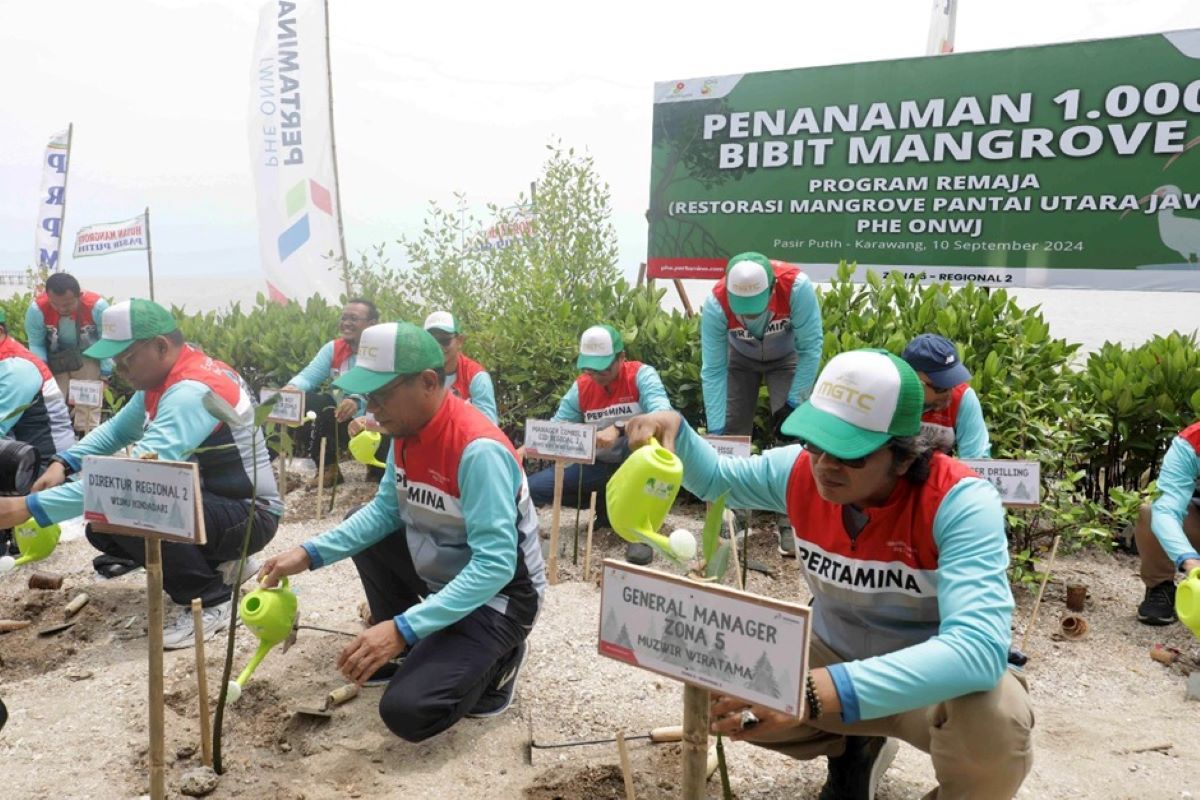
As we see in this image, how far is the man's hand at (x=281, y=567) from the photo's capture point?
8.13 feet

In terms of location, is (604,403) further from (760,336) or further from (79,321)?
(79,321)

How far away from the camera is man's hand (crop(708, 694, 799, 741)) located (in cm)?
148

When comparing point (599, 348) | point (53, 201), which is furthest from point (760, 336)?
point (53, 201)

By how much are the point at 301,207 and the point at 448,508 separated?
9010 millimetres

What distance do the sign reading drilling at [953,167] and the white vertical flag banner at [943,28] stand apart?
1.63 ft

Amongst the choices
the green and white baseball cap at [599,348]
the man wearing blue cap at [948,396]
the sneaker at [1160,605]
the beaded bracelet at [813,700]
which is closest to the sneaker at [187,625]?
the green and white baseball cap at [599,348]

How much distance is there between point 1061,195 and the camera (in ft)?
21.8

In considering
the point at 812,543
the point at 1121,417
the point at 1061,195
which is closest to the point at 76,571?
the point at 812,543

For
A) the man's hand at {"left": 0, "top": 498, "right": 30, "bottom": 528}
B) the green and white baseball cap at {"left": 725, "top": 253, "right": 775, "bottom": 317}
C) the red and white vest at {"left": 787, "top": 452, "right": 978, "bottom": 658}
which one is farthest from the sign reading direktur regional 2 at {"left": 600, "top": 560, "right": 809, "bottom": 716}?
the green and white baseball cap at {"left": 725, "top": 253, "right": 775, "bottom": 317}

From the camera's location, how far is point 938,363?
310 centimetres

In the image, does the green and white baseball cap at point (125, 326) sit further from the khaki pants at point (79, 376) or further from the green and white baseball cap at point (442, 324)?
the khaki pants at point (79, 376)

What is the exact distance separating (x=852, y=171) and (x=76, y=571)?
6689mm

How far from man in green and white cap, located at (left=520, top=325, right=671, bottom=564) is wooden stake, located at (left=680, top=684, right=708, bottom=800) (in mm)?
2792

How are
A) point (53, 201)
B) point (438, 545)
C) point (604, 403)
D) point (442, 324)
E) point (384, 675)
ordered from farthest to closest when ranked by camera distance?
point (53, 201) < point (604, 403) < point (442, 324) < point (384, 675) < point (438, 545)
